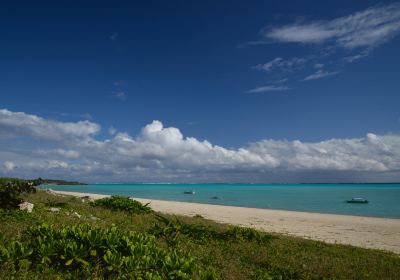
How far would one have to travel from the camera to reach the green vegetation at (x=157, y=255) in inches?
259

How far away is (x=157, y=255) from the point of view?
7344 mm

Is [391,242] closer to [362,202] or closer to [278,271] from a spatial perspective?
[278,271]

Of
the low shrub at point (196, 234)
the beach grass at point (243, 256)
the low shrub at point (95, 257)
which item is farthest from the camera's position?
the low shrub at point (196, 234)

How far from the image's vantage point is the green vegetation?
6.58m

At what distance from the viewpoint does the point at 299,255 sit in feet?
40.7

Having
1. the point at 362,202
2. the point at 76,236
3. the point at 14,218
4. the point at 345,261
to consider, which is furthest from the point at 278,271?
the point at 362,202

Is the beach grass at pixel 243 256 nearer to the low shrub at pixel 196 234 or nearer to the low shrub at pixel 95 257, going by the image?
the low shrub at pixel 196 234

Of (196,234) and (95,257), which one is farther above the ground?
(95,257)

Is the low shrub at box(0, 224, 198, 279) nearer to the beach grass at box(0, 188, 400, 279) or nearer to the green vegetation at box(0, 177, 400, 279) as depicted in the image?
the green vegetation at box(0, 177, 400, 279)

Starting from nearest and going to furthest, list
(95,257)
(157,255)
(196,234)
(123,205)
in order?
(95,257) → (157,255) → (196,234) → (123,205)

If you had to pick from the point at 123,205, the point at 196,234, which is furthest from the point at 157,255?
the point at 123,205

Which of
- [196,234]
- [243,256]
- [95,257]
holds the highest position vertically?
[95,257]

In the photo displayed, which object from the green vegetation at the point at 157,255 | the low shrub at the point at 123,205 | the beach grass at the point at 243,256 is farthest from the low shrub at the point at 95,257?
the low shrub at the point at 123,205

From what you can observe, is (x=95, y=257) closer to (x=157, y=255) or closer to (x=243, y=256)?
(x=157, y=255)
